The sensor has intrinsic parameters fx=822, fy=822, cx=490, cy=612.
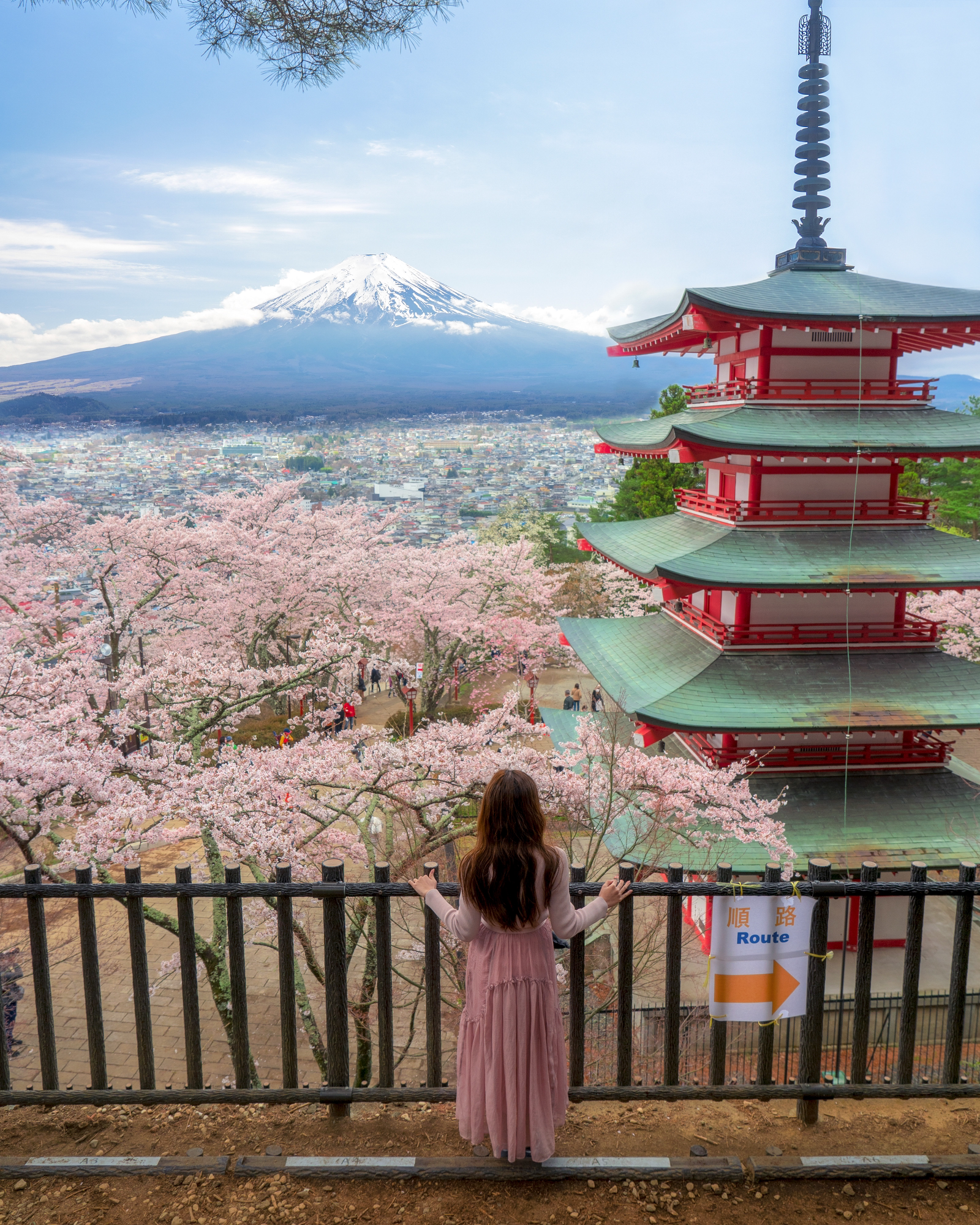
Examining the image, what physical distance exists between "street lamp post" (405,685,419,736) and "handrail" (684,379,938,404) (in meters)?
12.6

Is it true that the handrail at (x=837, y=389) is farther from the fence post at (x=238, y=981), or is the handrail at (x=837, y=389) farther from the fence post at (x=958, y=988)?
the fence post at (x=238, y=981)

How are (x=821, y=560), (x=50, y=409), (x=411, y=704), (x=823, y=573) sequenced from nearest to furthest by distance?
1. (x=823, y=573)
2. (x=821, y=560)
3. (x=411, y=704)
4. (x=50, y=409)

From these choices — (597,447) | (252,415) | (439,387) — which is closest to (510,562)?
(597,447)

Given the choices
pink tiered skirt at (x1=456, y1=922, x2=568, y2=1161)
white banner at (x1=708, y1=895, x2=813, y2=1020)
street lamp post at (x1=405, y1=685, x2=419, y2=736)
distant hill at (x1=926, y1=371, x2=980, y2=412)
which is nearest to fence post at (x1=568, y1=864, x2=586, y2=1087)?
pink tiered skirt at (x1=456, y1=922, x2=568, y2=1161)

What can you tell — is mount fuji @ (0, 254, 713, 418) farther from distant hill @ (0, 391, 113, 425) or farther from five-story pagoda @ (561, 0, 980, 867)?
five-story pagoda @ (561, 0, 980, 867)

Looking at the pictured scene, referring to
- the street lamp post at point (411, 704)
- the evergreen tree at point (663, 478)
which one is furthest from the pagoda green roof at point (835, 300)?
the evergreen tree at point (663, 478)

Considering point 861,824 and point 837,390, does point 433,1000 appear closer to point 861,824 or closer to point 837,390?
point 861,824

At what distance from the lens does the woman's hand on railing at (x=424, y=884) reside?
2.99m

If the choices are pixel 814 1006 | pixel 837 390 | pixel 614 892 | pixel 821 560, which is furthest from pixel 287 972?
pixel 837 390

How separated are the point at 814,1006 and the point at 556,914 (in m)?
1.47

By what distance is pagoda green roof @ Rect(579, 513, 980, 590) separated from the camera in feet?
32.0

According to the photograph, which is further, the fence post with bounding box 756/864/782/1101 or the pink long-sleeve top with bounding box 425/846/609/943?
the fence post with bounding box 756/864/782/1101

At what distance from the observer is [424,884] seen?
9.88 ft

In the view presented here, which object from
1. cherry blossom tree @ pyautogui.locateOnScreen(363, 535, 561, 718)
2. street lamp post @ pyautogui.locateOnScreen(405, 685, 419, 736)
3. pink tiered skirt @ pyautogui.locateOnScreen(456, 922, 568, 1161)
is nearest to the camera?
pink tiered skirt @ pyautogui.locateOnScreen(456, 922, 568, 1161)
